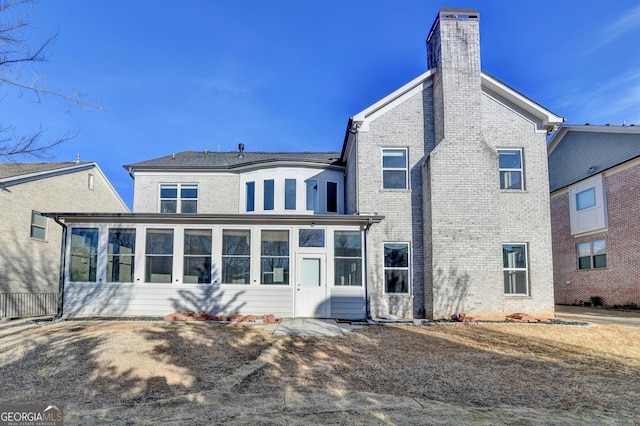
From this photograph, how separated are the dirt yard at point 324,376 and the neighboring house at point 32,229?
797 cm

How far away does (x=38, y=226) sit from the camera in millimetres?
18875

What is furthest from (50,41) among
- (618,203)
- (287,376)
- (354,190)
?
(618,203)

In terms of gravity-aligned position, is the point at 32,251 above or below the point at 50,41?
below

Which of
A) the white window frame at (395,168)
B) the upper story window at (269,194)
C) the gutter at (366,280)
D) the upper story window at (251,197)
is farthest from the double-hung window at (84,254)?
the white window frame at (395,168)

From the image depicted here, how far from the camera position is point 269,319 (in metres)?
12.4

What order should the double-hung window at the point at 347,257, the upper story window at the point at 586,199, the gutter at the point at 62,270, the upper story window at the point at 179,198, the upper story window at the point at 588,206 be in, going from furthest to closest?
the upper story window at the point at 586,199
the upper story window at the point at 588,206
the upper story window at the point at 179,198
the double-hung window at the point at 347,257
the gutter at the point at 62,270

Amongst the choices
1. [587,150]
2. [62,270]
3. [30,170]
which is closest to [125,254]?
[62,270]

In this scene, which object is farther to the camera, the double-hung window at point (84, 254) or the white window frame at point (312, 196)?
the white window frame at point (312, 196)

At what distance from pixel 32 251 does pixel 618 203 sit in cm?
2502

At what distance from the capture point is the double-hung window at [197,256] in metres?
13.5

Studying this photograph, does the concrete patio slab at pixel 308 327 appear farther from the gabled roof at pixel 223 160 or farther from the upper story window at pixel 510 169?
the upper story window at pixel 510 169

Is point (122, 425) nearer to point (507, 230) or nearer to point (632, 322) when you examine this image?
point (507, 230)

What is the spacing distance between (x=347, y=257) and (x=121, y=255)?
23.7 feet

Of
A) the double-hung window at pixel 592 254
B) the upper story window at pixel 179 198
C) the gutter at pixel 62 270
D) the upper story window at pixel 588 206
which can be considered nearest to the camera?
the gutter at pixel 62 270
